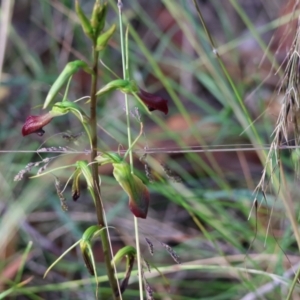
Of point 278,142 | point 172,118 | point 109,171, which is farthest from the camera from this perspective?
point 172,118

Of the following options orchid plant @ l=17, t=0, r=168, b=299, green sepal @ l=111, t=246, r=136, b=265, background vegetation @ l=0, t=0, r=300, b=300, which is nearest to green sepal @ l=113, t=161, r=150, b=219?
orchid plant @ l=17, t=0, r=168, b=299

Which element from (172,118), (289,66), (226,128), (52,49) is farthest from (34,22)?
(289,66)

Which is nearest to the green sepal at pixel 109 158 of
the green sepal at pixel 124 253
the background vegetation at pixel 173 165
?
the green sepal at pixel 124 253

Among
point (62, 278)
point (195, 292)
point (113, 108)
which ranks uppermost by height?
point (113, 108)

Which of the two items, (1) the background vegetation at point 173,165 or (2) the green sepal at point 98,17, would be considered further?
(1) the background vegetation at point 173,165

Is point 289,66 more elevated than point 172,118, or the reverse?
point 289,66

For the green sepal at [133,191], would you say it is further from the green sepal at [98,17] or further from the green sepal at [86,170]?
the green sepal at [98,17]

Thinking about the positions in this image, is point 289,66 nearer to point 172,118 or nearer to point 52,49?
point 172,118
